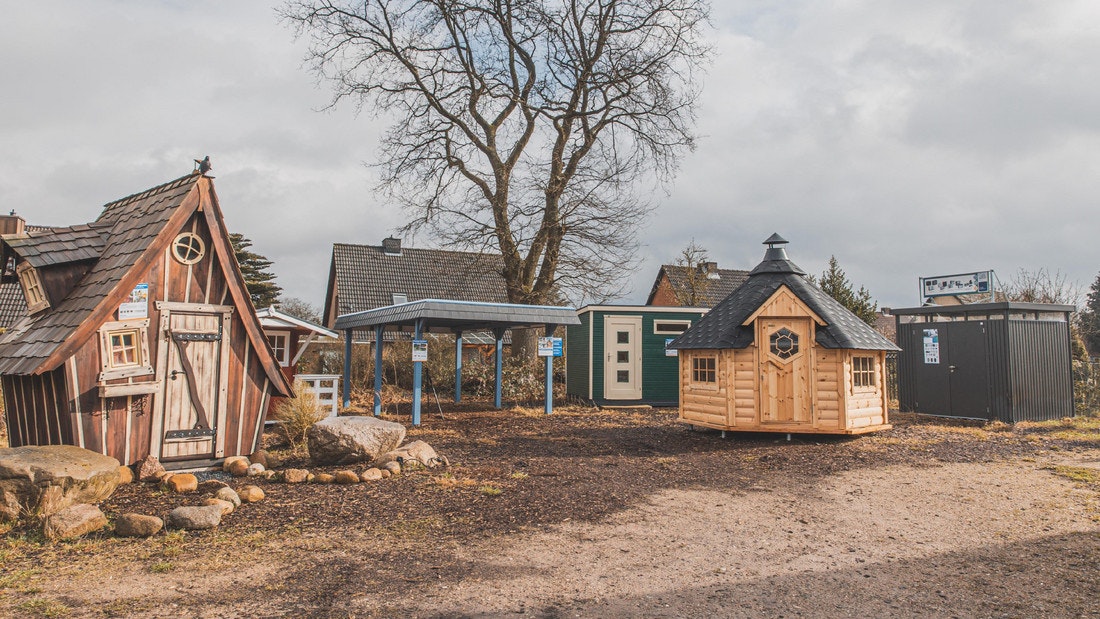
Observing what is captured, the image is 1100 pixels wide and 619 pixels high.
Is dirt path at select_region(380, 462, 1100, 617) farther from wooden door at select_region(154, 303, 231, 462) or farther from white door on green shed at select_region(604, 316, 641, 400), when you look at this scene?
white door on green shed at select_region(604, 316, 641, 400)

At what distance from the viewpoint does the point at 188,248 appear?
28.3 feet

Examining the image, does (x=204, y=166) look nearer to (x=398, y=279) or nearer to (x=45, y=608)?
(x=45, y=608)

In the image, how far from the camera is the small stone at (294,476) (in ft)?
26.8

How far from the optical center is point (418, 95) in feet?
73.2

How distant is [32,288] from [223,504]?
4.52 meters

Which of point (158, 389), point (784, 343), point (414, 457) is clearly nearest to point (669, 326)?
point (784, 343)

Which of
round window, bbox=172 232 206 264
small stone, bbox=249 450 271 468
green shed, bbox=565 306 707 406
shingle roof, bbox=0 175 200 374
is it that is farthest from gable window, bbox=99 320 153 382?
green shed, bbox=565 306 707 406

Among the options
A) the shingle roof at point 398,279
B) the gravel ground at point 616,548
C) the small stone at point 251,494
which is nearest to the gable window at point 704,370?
the gravel ground at point 616,548

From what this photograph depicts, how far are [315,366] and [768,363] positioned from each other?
14910mm

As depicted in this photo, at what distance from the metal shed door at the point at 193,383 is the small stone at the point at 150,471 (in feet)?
0.79

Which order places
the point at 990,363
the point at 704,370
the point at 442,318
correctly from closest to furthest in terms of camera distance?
the point at 704,370 < the point at 442,318 < the point at 990,363

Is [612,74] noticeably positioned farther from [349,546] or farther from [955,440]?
[349,546]

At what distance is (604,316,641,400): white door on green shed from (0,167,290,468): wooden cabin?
36.0 feet

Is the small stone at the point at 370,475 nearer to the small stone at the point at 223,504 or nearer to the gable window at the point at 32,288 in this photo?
the small stone at the point at 223,504
